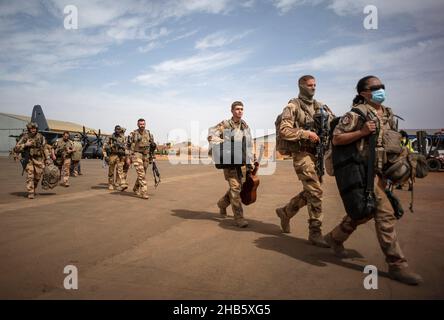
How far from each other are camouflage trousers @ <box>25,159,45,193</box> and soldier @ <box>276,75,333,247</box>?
303 inches

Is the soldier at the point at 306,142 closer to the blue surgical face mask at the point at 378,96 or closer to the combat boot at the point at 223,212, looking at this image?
the blue surgical face mask at the point at 378,96

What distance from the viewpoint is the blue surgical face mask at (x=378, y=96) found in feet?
11.0

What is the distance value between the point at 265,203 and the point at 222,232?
3.41 meters

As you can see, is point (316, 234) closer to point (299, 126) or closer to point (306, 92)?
point (299, 126)

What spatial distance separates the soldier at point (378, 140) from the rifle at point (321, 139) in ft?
2.78

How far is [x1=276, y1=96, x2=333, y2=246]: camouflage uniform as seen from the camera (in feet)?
14.3

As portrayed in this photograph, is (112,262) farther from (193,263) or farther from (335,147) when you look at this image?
(335,147)

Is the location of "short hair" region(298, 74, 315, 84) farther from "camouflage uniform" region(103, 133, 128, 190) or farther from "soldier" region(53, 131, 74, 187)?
"soldier" region(53, 131, 74, 187)

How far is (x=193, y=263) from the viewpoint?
3.62m

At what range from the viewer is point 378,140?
3326 millimetres

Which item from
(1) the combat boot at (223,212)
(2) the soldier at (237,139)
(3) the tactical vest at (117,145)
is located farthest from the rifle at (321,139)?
(3) the tactical vest at (117,145)

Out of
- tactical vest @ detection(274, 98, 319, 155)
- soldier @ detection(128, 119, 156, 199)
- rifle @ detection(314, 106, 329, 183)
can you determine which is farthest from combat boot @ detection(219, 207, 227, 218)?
soldier @ detection(128, 119, 156, 199)

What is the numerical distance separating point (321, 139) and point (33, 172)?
8338mm

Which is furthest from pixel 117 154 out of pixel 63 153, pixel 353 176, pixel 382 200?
pixel 382 200
